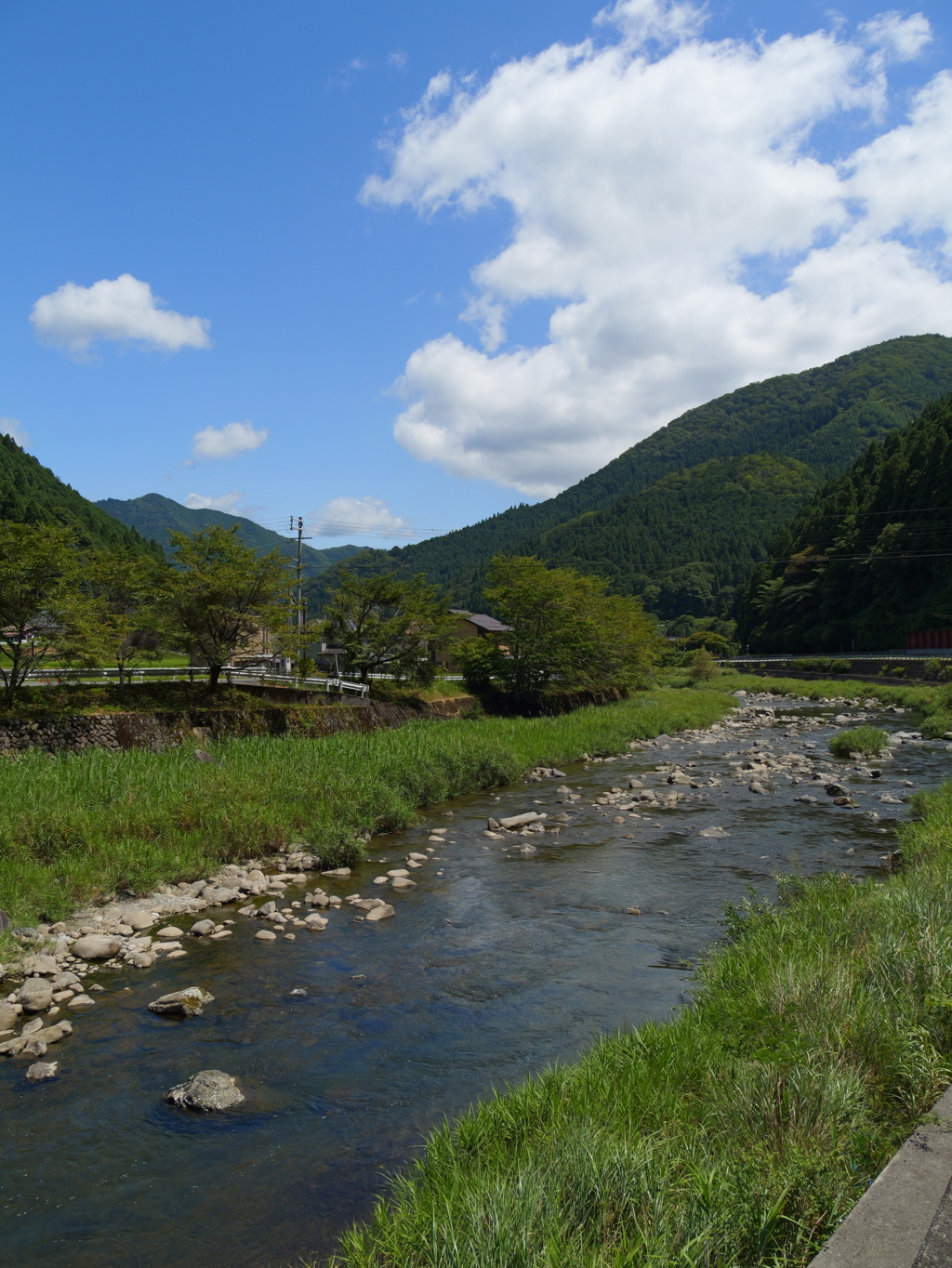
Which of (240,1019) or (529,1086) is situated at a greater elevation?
(529,1086)

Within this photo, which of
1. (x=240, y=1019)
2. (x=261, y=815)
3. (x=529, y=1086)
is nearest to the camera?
(x=529, y=1086)

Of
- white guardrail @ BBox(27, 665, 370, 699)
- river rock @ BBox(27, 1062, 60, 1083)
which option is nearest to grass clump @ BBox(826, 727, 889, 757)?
white guardrail @ BBox(27, 665, 370, 699)

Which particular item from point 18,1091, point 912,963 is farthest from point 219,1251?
point 912,963

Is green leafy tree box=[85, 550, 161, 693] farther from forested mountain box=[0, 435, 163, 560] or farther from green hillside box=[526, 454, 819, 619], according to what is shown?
green hillside box=[526, 454, 819, 619]

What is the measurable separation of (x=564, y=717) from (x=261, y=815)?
63.0 ft

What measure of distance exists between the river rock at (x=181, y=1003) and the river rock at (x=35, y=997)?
0.95m

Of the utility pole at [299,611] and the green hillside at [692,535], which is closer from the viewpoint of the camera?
the utility pole at [299,611]

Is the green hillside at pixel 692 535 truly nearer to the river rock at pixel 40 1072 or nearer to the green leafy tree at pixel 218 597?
the green leafy tree at pixel 218 597

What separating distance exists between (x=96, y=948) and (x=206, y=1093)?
3.38m

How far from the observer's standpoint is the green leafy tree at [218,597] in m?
24.0

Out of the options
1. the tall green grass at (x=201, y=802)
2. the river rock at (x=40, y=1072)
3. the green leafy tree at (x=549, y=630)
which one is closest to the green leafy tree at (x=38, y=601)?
the tall green grass at (x=201, y=802)

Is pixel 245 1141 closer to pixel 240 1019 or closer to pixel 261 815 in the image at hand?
pixel 240 1019

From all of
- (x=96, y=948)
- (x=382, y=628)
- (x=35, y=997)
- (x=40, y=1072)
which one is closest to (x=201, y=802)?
(x=96, y=948)

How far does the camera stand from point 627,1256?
9.45 ft
